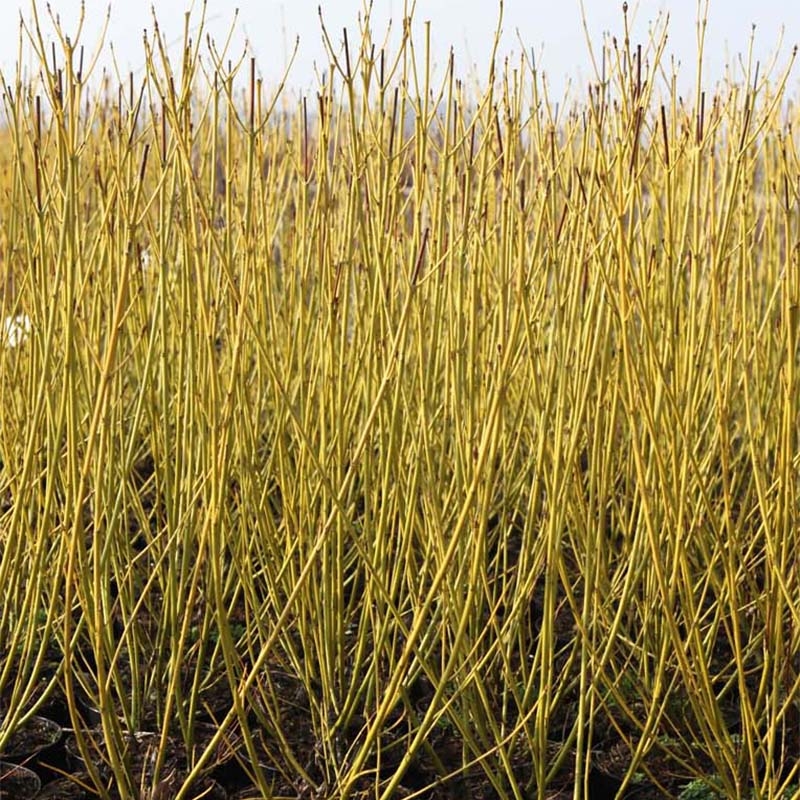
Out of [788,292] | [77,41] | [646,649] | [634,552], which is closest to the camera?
[77,41]

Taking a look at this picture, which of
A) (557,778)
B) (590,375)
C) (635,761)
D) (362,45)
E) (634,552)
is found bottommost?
(557,778)

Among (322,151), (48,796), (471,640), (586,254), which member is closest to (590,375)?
(586,254)

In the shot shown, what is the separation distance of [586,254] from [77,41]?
60cm

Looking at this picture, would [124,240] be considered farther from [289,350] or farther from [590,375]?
[590,375]

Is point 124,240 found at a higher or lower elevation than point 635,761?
higher

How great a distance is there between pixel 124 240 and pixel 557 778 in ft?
3.16

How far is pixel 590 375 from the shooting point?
1.14 m

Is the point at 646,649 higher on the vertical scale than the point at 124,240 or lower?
lower

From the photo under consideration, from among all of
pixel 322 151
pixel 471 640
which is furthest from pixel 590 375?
pixel 471 640

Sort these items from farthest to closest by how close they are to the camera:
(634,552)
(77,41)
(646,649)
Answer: (646,649) < (634,552) < (77,41)

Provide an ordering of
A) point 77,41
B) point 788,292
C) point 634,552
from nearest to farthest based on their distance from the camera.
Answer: point 77,41 < point 788,292 < point 634,552

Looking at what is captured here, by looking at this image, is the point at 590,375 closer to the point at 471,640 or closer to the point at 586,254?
the point at 586,254

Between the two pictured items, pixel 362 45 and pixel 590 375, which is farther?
pixel 362 45

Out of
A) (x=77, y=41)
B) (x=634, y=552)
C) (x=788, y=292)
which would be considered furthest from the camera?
(x=634, y=552)
